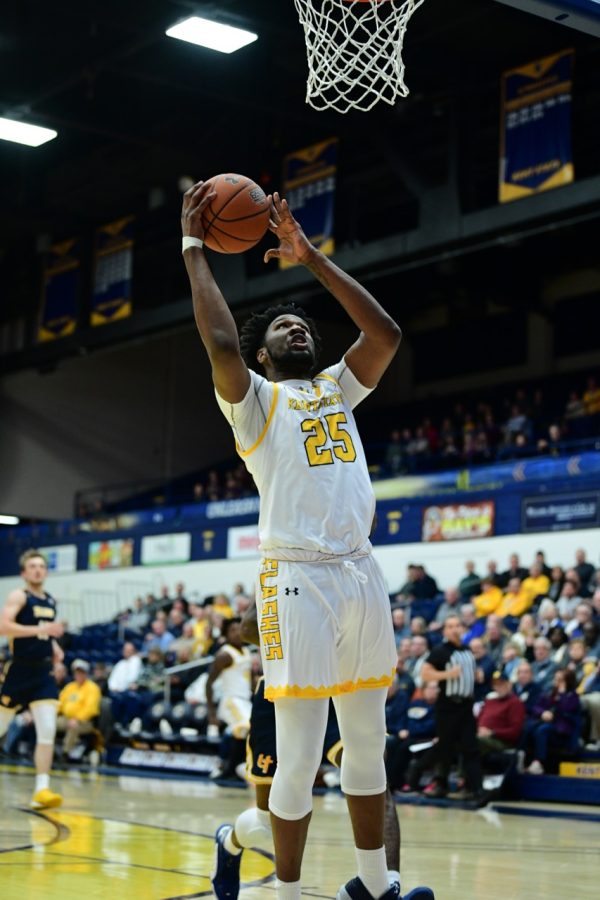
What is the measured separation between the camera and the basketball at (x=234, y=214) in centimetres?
461

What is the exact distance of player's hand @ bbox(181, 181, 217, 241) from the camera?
455 cm

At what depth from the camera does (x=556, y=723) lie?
1277cm

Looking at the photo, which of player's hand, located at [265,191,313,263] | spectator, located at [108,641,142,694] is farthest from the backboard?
spectator, located at [108,641,142,694]

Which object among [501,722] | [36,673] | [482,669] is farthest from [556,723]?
[36,673]

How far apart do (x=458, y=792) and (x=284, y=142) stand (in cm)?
1245

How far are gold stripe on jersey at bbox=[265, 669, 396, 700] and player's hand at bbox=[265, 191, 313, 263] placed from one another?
1.63 meters

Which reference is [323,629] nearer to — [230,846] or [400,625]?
[230,846]

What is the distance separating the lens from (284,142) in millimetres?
21031

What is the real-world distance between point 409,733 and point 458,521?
728 cm

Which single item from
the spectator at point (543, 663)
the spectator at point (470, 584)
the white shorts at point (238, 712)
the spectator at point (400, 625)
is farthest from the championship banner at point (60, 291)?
the spectator at point (543, 663)

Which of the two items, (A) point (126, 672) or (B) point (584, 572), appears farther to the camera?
(A) point (126, 672)

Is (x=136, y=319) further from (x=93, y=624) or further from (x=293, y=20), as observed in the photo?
(x=293, y=20)

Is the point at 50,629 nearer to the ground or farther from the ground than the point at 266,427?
nearer to the ground

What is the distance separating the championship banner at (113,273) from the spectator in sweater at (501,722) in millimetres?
12879
